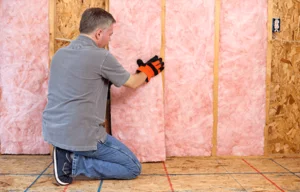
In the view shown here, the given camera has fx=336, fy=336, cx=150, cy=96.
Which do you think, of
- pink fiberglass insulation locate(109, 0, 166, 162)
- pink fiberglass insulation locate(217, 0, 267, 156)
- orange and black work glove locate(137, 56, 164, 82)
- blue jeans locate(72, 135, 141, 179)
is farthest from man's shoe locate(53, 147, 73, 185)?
pink fiberglass insulation locate(217, 0, 267, 156)

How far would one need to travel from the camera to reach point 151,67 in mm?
3369

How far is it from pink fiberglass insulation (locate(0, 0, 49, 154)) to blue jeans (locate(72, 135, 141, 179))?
99 centimetres

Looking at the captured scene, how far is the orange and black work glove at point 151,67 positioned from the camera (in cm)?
332

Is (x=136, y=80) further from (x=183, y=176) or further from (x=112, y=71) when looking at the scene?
(x=183, y=176)

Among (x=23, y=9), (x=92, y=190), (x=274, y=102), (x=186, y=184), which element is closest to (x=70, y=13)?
(x=23, y=9)

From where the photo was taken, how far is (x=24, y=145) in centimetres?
370

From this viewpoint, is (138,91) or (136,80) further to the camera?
(138,91)

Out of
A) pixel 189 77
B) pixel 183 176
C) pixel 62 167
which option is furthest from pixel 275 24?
pixel 62 167

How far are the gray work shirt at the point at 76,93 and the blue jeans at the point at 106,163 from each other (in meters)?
0.13

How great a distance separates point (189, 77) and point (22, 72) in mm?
1813

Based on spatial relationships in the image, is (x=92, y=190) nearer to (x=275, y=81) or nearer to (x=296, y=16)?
(x=275, y=81)

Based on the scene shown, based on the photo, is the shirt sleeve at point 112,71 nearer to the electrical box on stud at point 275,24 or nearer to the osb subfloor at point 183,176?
the osb subfloor at point 183,176

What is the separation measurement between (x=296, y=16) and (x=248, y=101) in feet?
3.49

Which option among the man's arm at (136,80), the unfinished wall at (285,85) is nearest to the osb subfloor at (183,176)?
the unfinished wall at (285,85)
